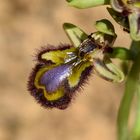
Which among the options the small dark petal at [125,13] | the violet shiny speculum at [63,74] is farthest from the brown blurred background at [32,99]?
the small dark petal at [125,13]

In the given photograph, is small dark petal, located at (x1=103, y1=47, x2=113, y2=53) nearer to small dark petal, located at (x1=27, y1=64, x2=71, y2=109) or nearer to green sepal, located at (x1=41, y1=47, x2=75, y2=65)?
green sepal, located at (x1=41, y1=47, x2=75, y2=65)

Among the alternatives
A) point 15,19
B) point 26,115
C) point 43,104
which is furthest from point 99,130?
point 43,104

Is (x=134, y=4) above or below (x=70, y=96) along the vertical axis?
above

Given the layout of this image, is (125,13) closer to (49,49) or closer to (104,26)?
(104,26)

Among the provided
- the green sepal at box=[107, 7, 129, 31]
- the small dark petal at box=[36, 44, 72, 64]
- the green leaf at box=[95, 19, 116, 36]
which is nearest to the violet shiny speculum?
the small dark petal at box=[36, 44, 72, 64]

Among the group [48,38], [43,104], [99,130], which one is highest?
[43,104]

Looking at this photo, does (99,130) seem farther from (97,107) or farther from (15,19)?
(15,19)

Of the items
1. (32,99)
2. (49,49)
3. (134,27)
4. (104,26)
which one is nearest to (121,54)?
(104,26)
